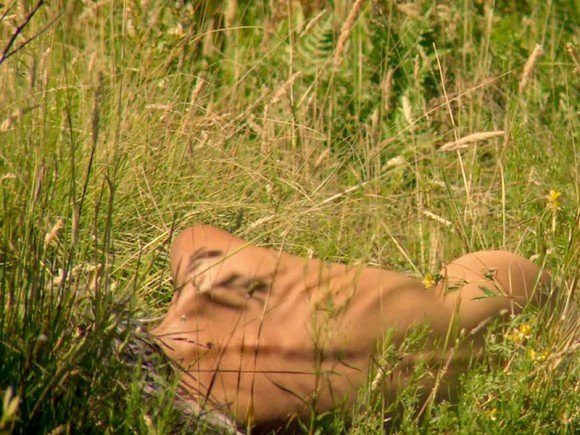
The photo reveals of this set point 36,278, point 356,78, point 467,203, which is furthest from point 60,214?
point 356,78

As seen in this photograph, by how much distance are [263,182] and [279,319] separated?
3.22ft

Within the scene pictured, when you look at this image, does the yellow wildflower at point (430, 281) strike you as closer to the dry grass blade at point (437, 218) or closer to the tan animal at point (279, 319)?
the tan animal at point (279, 319)

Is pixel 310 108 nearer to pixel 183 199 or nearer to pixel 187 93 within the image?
pixel 187 93

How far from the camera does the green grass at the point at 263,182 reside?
215 cm

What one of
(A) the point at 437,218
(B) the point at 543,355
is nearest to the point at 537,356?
(B) the point at 543,355

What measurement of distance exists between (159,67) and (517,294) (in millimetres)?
1474

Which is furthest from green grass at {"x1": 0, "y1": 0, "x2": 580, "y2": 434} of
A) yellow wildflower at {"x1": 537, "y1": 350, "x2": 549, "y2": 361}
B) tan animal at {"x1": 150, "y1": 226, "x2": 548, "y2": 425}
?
tan animal at {"x1": 150, "y1": 226, "x2": 548, "y2": 425}

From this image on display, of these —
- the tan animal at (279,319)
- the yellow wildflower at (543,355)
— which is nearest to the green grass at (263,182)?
the yellow wildflower at (543,355)

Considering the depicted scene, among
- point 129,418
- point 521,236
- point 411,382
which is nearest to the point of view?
point 129,418

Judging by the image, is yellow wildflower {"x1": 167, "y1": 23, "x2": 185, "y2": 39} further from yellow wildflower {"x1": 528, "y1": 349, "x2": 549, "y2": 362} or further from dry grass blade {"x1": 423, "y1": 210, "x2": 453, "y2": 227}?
yellow wildflower {"x1": 528, "y1": 349, "x2": 549, "y2": 362}

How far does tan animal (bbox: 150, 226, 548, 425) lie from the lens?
250cm

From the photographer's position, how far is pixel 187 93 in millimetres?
3809

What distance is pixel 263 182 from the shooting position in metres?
3.52

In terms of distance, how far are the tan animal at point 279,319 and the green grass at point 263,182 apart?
11 cm
